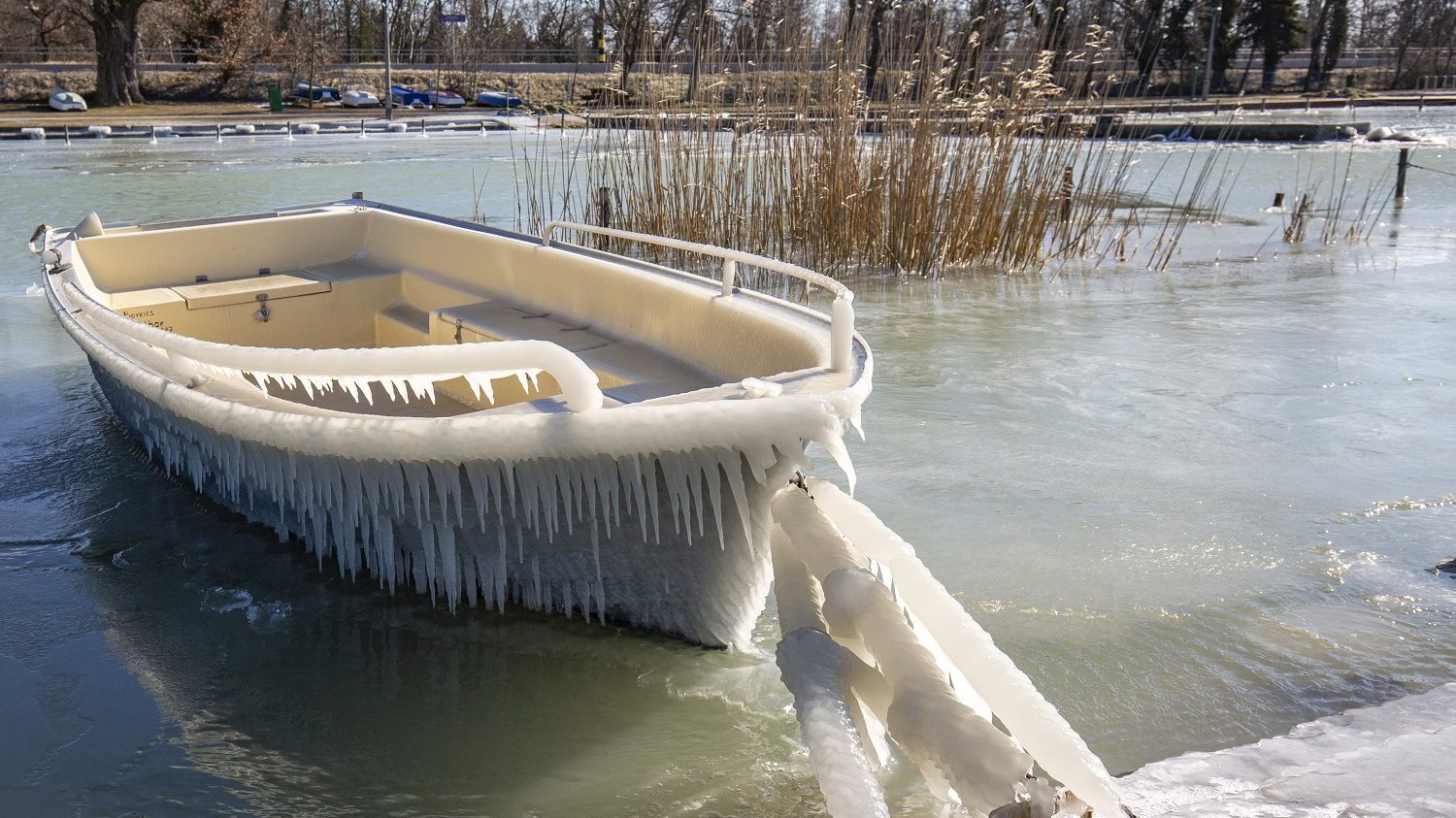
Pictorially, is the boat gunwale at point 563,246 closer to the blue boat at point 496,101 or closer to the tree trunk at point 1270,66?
the blue boat at point 496,101

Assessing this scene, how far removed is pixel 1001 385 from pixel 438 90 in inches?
1205

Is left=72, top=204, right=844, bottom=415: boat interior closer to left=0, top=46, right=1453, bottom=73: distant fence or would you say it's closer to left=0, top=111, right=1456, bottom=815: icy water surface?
left=0, top=111, right=1456, bottom=815: icy water surface

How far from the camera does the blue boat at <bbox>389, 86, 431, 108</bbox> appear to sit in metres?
30.5

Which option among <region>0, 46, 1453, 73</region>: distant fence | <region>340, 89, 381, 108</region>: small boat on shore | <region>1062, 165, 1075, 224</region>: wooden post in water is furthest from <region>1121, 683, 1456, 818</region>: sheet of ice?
<region>340, 89, 381, 108</region>: small boat on shore

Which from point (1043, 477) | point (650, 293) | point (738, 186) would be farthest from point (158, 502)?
point (738, 186)

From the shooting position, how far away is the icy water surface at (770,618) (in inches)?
88.5

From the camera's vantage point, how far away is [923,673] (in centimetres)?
172

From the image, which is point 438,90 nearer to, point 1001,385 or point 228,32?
point 228,32

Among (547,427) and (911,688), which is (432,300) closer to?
(547,427)

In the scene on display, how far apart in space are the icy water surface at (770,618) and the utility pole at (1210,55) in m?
32.5

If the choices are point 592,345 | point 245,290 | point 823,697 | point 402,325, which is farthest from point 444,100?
point 823,697

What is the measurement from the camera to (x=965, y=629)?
1.81 m

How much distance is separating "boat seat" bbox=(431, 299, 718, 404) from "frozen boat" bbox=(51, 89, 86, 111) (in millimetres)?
26341

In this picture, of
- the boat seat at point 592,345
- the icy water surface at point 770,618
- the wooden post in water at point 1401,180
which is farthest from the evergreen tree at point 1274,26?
the boat seat at point 592,345
